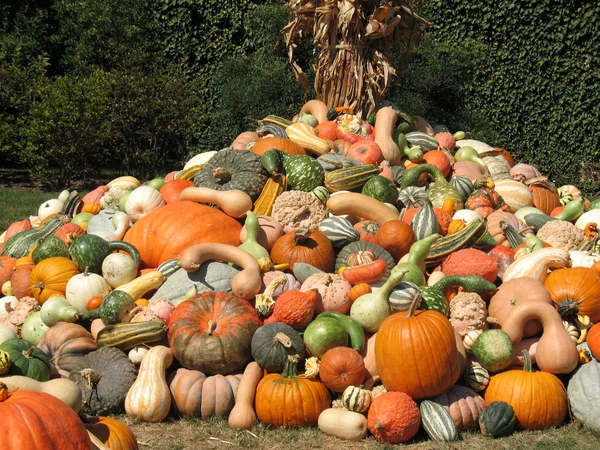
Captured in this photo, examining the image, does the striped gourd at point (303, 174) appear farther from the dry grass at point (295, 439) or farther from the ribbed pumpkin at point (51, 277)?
the dry grass at point (295, 439)

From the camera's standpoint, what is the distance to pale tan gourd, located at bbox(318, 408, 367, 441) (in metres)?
4.30

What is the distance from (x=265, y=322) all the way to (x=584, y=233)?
317 cm

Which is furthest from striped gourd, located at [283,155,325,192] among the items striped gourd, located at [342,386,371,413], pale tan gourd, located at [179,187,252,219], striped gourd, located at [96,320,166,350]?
striped gourd, located at [342,386,371,413]

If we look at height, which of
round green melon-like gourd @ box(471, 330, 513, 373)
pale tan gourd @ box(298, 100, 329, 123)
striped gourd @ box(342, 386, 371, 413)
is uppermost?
pale tan gourd @ box(298, 100, 329, 123)

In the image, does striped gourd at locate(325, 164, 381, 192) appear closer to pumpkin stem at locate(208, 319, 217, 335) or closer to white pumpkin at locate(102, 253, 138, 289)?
white pumpkin at locate(102, 253, 138, 289)

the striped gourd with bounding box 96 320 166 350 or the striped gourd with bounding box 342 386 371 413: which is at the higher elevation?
the striped gourd with bounding box 96 320 166 350

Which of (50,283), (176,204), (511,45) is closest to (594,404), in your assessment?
(176,204)

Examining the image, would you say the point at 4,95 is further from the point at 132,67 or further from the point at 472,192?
the point at 472,192

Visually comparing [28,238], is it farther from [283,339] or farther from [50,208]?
[283,339]

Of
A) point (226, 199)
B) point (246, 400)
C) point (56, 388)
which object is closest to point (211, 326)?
point (246, 400)

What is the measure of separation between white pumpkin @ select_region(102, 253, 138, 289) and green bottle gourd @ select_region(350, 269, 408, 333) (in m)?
1.99

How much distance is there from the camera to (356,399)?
4.40m

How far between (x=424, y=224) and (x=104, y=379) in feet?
9.86

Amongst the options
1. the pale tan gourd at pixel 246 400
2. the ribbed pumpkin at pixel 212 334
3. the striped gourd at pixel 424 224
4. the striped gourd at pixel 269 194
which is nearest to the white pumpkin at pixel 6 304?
the ribbed pumpkin at pixel 212 334
